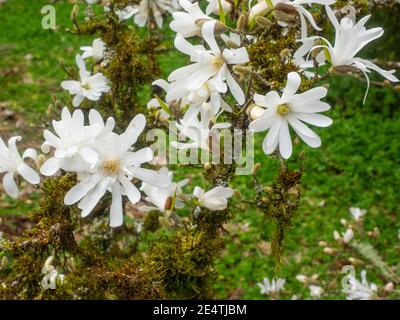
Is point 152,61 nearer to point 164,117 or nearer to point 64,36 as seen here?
point 164,117

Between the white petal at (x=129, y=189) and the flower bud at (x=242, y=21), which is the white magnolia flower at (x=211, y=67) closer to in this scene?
the flower bud at (x=242, y=21)

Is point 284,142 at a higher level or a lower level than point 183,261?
higher

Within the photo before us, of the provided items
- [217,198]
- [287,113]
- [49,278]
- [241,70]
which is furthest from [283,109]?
[49,278]

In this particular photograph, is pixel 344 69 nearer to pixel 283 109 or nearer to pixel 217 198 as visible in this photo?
pixel 283 109

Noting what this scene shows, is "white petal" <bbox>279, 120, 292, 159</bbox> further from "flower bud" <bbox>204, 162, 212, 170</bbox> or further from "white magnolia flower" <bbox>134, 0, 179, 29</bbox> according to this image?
"white magnolia flower" <bbox>134, 0, 179, 29</bbox>

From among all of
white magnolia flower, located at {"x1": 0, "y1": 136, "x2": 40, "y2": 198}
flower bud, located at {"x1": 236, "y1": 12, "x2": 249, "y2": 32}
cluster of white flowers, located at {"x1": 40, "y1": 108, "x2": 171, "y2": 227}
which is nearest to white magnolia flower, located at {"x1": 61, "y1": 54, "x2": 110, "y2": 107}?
white magnolia flower, located at {"x1": 0, "y1": 136, "x2": 40, "y2": 198}

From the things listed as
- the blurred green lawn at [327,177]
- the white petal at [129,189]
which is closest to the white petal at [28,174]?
the white petal at [129,189]
